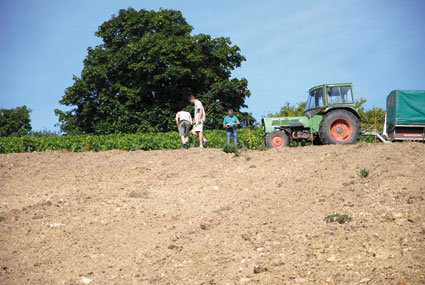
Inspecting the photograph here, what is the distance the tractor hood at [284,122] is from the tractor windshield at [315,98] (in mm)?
607

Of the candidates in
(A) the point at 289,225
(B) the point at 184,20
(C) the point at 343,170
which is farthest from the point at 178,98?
(A) the point at 289,225

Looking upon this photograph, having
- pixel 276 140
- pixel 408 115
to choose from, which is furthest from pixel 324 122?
pixel 408 115

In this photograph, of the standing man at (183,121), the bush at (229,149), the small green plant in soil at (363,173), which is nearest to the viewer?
the small green plant in soil at (363,173)

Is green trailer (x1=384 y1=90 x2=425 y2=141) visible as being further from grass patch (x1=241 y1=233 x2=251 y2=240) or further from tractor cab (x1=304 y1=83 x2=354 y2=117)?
grass patch (x1=241 y1=233 x2=251 y2=240)

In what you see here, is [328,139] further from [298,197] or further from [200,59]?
[200,59]

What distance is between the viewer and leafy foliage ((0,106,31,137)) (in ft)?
192

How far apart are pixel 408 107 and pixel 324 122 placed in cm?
328

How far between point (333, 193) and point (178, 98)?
23.2 m

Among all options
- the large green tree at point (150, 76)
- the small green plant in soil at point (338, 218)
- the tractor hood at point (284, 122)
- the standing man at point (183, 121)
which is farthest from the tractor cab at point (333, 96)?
the large green tree at point (150, 76)

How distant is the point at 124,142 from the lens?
22734 mm

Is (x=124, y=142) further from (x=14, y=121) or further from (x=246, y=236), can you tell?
(x=14, y=121)

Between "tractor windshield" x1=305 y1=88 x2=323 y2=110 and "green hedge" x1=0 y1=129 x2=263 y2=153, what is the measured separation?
554cm

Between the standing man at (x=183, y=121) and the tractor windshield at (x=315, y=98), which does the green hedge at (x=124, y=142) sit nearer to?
the tractor windshield at (x=315, y=98)

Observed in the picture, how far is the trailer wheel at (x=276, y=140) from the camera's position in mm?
13594
